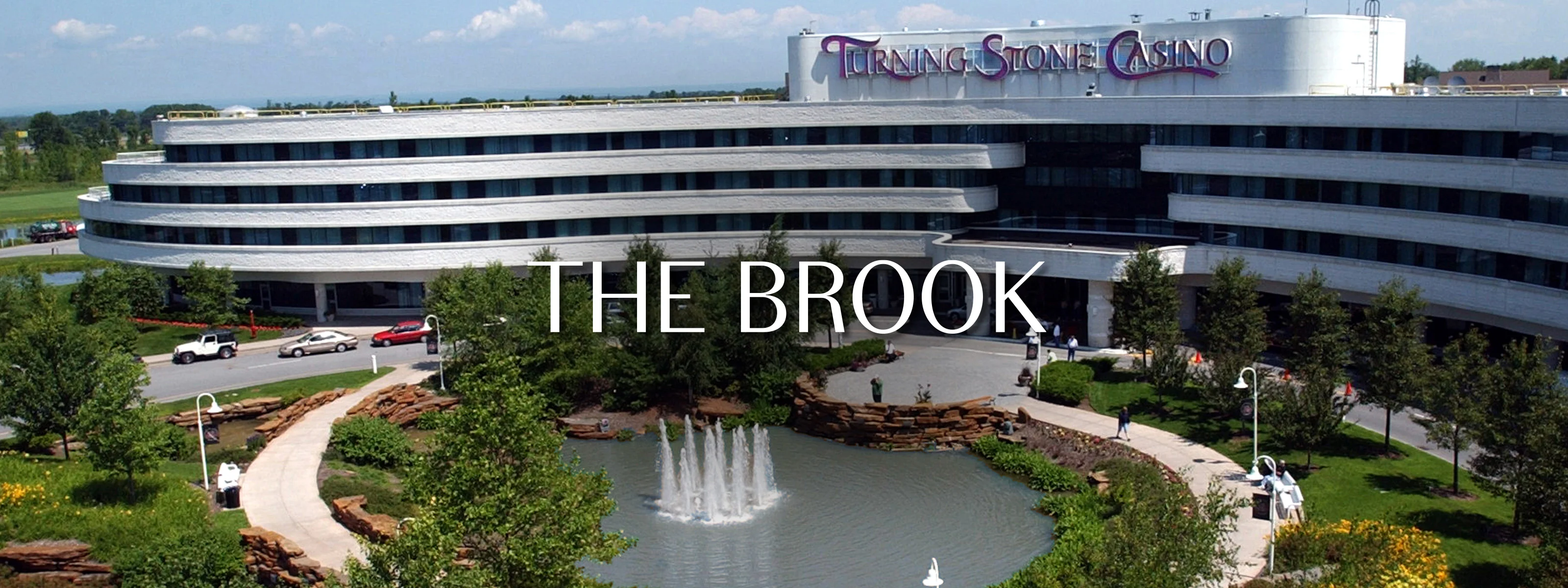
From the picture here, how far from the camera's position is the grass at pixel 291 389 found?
A: 202 ft

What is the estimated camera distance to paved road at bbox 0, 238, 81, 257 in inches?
5133

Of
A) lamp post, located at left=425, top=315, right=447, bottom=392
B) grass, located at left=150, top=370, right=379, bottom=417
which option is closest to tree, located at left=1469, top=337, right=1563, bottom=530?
lamp post, located at left=425, top=315, right=447, bottom=392

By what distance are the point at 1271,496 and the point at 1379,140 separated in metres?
29.5

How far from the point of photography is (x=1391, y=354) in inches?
1902

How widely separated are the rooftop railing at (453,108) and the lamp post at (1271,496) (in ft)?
143

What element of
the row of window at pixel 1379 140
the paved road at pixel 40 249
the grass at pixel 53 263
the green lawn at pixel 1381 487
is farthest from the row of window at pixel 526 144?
the paved road at pixel 40 249

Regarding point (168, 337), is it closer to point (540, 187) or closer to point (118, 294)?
point (118, 294)

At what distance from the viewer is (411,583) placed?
26875mm

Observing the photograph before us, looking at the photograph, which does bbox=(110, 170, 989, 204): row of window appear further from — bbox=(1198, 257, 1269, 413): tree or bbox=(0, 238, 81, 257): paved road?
bbox=(0, 238, 81, 257): paved road

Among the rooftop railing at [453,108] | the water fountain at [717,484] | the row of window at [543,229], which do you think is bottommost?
the water fountain at [717,484]

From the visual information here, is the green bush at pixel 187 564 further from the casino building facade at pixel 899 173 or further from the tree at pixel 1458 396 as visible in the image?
the casino building facade at pixel 899 173

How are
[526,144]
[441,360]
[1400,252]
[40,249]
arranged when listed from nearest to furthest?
[1400,252] → [441,360] → [526,144] → [40,249]

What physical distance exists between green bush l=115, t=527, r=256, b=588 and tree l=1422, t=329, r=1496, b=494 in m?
35.2

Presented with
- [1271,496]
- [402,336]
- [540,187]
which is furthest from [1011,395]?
[402,336]
